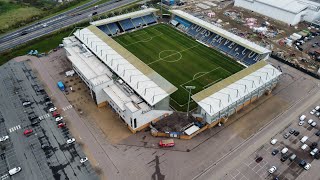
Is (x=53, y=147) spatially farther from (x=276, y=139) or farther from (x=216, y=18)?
(x=216, y=18)

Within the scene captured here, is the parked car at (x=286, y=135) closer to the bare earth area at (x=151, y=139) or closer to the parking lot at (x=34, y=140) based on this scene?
the bare earth area at (x=151, y=139)

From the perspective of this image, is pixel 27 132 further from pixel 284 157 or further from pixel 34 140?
pixel 284 157

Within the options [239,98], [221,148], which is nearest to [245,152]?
[221,148]

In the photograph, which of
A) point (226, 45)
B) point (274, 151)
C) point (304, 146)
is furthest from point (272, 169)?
point (226, 45)

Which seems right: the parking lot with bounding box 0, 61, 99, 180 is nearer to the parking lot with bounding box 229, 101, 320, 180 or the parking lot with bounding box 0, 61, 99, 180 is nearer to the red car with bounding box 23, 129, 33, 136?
the red car with bounding box 23, 129, 33, 136

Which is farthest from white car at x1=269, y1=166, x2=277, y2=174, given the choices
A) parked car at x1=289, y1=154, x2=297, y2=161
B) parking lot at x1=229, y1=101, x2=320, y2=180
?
parked car at x1=289, y1=154, x2=297, y2=161

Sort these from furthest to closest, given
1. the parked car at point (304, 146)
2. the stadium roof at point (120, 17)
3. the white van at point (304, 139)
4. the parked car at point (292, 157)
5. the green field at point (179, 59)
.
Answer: the stadium roof at point (120, 17) → the green field at point (179, 59) → the white van at point (304, 139) → the parked car at point (304, 146) → the parked car at point (292, 157)

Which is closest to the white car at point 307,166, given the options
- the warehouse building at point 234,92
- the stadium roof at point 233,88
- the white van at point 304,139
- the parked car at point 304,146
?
the parked car at point 304,146

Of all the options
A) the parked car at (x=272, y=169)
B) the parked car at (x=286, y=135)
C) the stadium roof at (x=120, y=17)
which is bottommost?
the parked car at (x=272, y=169)
